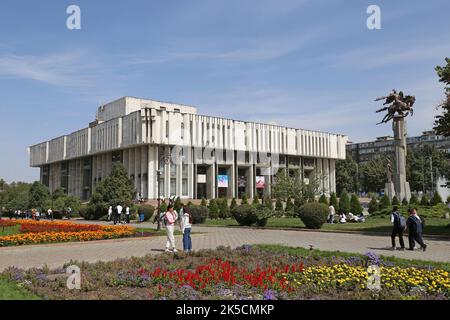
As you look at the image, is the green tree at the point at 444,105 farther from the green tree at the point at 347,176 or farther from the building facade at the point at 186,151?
the green tree at the point at 347,176

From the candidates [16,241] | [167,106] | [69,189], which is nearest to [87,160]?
[69,189]

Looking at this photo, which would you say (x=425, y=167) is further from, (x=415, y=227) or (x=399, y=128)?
(x=415, y=227)

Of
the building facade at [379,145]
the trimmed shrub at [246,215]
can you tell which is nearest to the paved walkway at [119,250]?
the trimmed shrub at [246,215]

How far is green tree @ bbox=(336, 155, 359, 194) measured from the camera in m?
92.1

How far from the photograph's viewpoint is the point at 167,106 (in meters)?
74.4

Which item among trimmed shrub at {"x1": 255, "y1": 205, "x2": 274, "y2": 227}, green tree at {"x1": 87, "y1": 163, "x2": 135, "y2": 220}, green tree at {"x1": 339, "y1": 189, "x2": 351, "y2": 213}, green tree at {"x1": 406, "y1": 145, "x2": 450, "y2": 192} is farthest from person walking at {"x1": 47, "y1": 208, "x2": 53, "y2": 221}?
green tree at {"x1": 406, "y1": 145, "x2": 450, "y2": 192}

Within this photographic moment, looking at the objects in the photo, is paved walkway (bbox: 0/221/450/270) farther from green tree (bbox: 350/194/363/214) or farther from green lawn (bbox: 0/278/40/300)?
green tree (bbox: 350/194/363/214)

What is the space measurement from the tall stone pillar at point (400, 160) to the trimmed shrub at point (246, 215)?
655 inches

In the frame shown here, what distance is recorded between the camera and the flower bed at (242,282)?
6.95 m

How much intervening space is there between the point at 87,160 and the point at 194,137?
24883 mm

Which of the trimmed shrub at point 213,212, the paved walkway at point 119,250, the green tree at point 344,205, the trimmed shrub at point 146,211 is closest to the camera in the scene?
the paved walkway at point 119,250

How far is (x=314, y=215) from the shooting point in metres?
22.2

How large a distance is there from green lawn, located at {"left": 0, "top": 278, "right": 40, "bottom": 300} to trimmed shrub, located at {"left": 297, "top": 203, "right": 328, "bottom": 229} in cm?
1677
